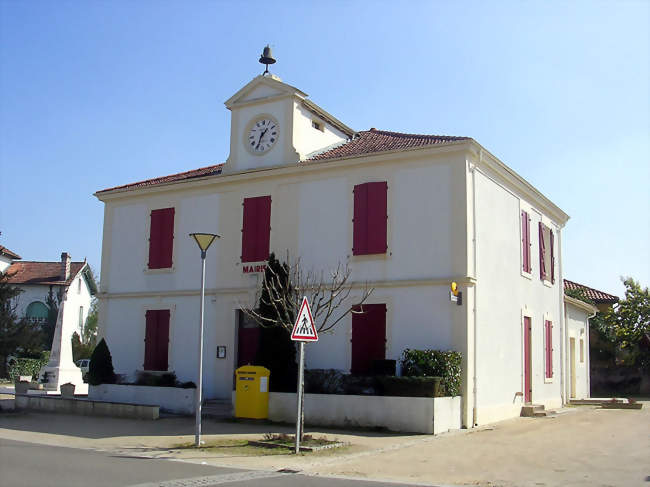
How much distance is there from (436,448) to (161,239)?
41.0 feet

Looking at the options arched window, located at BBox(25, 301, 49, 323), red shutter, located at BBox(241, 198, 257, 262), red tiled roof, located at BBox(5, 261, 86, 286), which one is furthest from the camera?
red tiled roof, located at BBox(5, 261, 86, 286)

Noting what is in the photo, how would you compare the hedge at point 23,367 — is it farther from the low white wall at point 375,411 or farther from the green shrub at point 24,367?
the low white wall at point 375,411

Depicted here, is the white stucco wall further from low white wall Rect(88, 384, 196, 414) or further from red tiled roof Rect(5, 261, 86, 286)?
red tiled roof Rect(5, 261, 86, 286)

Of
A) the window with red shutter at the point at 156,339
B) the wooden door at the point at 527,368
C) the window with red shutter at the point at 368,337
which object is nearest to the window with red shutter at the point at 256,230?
the window with red shutter at the point at 156,339

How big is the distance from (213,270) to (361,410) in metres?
7.41

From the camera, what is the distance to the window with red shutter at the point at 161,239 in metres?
22.7

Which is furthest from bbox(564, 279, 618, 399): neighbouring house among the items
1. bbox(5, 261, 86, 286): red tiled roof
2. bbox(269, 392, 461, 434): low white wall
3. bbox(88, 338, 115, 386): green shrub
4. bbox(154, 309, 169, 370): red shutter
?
bbox(5, 261, 86, 286): red tiled roof

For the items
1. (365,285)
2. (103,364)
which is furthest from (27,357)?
(365,285)

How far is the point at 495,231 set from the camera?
19.5 m

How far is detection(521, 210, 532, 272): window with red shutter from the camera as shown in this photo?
21.7 m

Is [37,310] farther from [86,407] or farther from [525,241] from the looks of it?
[525,241]

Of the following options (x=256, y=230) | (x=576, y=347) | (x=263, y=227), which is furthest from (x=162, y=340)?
(x=576, y=347)

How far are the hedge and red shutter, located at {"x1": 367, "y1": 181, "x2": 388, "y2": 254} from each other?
84.6ft

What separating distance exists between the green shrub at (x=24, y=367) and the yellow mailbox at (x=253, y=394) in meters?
23.9
